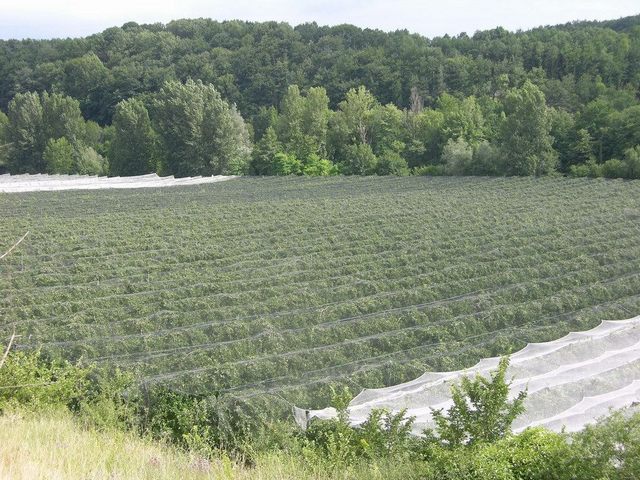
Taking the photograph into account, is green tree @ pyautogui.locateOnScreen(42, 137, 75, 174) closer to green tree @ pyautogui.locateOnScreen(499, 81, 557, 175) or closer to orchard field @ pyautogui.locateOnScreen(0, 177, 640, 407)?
orchard field @ pyautogui.locateOnScreen(0, 177, 640, 407)

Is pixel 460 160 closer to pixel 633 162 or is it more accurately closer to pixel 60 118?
pixel 633 162

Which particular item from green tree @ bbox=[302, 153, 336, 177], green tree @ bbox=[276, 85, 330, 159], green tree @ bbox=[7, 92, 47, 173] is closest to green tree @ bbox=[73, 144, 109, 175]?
green tree @ bbox=[7, 92, 47, 173]

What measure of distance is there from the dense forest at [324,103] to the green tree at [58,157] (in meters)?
0.07

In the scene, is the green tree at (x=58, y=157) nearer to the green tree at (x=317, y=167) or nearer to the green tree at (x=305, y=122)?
the green tree at (x=305, y=122)

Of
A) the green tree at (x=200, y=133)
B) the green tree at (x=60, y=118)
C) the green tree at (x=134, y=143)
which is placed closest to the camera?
the green tree at (x=200, y=133)

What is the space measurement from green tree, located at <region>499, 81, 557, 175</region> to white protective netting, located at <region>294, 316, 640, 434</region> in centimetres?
1992

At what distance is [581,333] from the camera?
933 cm

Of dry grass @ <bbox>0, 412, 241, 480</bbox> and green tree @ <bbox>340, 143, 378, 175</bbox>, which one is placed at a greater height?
dry grass @ <bbox>0, 412, 241, 480</bbox>

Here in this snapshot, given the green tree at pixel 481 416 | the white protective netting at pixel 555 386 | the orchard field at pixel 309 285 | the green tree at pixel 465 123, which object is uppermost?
the green tree at pixel 465 123

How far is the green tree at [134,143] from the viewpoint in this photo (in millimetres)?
40469

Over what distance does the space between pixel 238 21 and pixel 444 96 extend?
99.4ft

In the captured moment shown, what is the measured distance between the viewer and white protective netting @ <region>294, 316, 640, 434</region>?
272 inches

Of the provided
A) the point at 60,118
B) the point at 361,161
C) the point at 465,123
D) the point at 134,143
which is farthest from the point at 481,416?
the point at 60,118

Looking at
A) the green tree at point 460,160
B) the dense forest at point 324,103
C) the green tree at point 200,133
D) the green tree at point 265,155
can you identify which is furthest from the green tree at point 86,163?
the green tree at point 460,160
